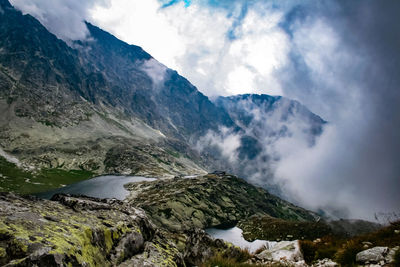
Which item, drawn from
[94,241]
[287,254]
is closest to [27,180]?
[94,241]

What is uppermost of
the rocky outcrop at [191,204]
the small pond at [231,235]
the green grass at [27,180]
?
the rocky outcrop at [191,204]

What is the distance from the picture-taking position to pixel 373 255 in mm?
8781

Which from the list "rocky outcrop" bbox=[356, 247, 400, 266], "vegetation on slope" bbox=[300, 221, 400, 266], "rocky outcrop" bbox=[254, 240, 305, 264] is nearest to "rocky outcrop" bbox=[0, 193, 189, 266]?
"rocky outcrop" bbox=[254, 240, 305, 264]

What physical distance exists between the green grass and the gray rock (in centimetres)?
15986

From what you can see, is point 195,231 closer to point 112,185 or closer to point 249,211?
point 249,211

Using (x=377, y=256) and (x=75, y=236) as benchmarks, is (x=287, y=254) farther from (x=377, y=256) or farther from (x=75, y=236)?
(x=75, y=236)

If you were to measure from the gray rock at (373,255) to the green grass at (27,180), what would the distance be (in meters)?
→ 160

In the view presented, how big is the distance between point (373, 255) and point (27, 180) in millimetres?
198981

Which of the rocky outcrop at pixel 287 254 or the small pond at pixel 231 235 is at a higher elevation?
the rocky outcrop at pixel 287 254

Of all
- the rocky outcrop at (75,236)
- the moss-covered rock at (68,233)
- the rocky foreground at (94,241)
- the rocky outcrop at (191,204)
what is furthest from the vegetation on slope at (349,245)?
the rocky outcrop at (191,204)

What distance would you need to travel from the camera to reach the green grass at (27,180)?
13638 cm

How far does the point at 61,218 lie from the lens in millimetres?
8172

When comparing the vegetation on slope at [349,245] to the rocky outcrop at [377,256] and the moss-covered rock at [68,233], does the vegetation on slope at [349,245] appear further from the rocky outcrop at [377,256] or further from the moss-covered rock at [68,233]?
the moss-covered rock at [68,233]

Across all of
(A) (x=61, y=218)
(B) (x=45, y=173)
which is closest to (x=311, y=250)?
(A) (x=61, y=218)
